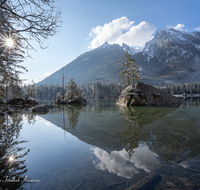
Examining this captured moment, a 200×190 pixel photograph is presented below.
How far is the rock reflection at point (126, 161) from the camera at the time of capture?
6.96 ft

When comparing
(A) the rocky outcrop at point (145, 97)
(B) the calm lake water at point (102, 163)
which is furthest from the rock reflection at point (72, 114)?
(A) the rocky outcrop at point (145, 97)

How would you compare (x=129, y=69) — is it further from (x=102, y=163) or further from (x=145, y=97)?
(x=102, y=163)

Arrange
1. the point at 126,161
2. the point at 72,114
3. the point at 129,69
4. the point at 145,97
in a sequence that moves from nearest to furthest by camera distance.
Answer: the point at 126,161 → the point at 72,114 → the point at 145,97 → the point at 129,69

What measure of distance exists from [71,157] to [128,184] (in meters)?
1.47

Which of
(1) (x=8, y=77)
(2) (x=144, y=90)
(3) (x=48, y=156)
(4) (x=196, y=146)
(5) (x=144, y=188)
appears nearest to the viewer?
(5) (x=144, y=188)

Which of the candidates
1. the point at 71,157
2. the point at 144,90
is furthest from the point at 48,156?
the point at 144,90

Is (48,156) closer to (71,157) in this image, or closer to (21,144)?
(71,157)

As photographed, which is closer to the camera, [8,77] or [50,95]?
[8,77]

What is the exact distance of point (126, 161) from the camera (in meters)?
2.43

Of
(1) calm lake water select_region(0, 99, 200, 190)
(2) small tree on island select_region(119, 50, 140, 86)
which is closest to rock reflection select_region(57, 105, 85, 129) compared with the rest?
(1) calm lake water select_region(0, 99, 200, 190)

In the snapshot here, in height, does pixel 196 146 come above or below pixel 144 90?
below

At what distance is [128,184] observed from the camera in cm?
175

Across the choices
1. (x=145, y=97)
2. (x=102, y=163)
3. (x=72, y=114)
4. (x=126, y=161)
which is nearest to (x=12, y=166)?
(x=102, y=163)

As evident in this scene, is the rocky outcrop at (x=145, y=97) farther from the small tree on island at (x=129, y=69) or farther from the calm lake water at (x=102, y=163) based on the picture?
the calm lake water at (x=102, y=163)
